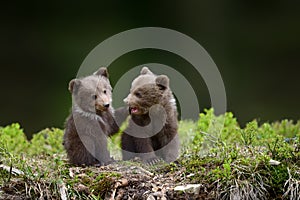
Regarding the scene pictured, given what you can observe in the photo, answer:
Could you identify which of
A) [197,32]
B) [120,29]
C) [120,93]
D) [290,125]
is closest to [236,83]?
[197,32]

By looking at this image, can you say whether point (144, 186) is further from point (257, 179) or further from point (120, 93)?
point (120, 93)

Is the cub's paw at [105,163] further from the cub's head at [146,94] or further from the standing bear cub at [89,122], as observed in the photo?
the cub's head at [146,94]

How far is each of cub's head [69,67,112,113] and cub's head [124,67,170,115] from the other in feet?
0.87

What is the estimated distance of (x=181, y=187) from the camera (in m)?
5.71

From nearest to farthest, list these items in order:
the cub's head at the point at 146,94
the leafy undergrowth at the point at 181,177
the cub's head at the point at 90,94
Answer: the leafy undergrowth at the point at 181,177 → the cub's head at the point at 90,94 → the cub's head at the point at 146,94

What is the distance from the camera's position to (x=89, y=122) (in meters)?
6.60

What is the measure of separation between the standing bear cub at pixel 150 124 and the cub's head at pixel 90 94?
30 cm

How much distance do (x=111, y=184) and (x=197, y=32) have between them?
947 centimetres

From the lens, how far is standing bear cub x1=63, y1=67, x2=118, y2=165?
21.6 ft

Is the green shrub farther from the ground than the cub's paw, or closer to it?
farther from the ground

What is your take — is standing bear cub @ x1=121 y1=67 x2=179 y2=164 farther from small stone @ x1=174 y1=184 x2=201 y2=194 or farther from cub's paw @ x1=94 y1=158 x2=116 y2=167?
small stone @ x1=174 y1=184 x2=201 y2=194

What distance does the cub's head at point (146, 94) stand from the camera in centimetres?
679

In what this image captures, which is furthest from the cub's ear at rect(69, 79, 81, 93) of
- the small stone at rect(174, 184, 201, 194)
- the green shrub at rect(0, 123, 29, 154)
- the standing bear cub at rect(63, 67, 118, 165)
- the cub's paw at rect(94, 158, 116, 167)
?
the small stone at rect(174, 184, 201, 194)

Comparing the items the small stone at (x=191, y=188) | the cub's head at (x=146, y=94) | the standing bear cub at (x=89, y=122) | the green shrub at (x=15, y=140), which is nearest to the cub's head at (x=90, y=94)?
the standing bear cub at (x=89, y=122)
